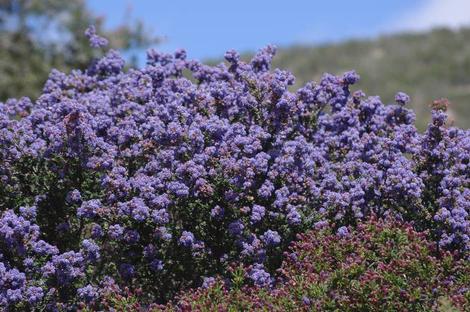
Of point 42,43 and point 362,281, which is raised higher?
point 42,43

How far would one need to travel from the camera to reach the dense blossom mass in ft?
21.9

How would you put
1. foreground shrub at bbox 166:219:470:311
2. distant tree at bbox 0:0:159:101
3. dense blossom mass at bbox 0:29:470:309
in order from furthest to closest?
distant tree at bbox 0:0:159:101 < dense blossom mass at bbox 0:29:470:309 < foreground shrub at bbox 166:219:470:311

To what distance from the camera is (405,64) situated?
151ft

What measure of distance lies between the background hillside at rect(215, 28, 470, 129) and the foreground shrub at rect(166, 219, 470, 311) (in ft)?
96.7

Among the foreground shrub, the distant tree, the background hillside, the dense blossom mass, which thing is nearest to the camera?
the foreground shrub

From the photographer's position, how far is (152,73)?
8.21m

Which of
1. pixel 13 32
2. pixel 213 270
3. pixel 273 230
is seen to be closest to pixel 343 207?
pixel 273 230

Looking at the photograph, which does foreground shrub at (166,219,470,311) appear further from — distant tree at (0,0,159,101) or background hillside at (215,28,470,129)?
background hillside at (215,28,470,129)

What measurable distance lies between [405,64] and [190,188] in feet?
133

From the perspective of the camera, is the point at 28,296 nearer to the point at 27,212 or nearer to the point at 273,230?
the point at 27,212

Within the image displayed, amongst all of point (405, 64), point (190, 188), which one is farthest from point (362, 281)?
point (405, 64)

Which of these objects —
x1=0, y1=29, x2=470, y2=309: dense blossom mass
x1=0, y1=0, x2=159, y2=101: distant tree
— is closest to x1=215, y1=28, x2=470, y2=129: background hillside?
x1=0, y1=0, x2=159, y2=101: distant tree

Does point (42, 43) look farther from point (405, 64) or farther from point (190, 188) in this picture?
point (405, 64)

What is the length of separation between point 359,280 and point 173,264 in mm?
1751
